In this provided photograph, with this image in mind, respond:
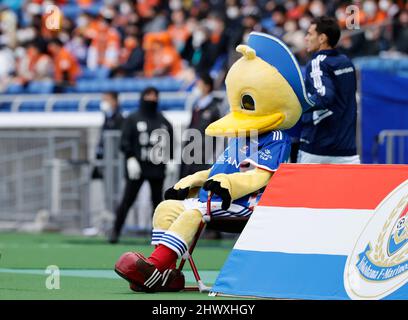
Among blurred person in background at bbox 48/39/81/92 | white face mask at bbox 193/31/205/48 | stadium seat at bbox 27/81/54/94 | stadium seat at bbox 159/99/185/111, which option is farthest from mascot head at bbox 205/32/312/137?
blurred person in background at bbox 48/39/81/92

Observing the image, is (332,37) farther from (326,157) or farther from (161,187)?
(161,187)

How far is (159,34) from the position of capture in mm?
21531

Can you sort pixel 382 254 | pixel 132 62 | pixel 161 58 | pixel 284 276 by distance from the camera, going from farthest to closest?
pixel 132 62, pixel 161 58, pixel 284 276, pixel 382 254

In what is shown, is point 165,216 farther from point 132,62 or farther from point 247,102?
point 132,62

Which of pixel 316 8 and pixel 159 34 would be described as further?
pixel 159 34

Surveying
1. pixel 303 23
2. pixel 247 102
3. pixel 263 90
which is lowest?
pixel 303 23

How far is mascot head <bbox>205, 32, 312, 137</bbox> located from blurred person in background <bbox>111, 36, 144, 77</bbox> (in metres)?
13.5

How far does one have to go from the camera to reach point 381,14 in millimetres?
17656

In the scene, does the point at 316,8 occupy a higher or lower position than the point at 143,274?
lower

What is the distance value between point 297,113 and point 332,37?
6.35 ft

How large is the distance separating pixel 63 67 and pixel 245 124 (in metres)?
15.1

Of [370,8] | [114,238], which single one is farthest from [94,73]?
[114,238]

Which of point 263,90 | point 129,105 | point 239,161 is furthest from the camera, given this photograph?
point 129,105
